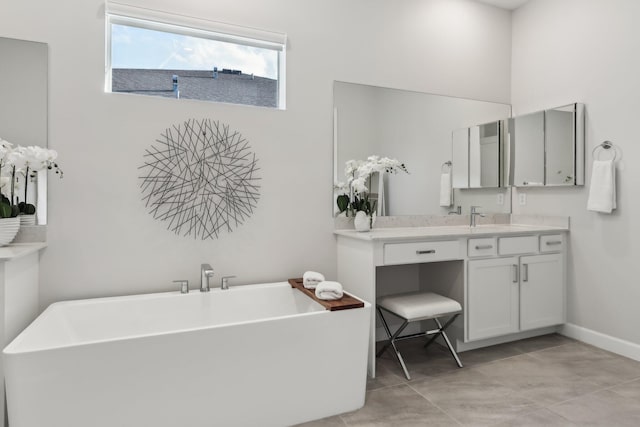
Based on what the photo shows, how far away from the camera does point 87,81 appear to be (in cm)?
227

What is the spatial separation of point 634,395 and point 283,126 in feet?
8.64

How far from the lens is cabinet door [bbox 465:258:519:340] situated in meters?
2.72

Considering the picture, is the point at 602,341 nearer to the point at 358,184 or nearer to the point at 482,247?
the point at 482,247

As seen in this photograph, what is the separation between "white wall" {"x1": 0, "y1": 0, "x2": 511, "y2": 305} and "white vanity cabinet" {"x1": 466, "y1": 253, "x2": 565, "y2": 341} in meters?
1.04

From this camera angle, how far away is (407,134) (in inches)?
123

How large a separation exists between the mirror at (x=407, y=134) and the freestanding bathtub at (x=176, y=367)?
1.29 metres

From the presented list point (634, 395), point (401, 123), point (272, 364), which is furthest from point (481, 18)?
point (272, 364)

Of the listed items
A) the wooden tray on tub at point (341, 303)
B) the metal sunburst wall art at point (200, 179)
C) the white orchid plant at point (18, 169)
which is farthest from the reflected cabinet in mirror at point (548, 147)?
the white orchid plant at point (18, 169)

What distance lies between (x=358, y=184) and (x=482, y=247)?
0.97 m

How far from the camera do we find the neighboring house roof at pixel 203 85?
2.46 meters

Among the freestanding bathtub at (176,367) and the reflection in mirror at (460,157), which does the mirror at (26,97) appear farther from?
→ the reflection in mirror at (460,157)

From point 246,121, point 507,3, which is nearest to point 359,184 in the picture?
point 246,121

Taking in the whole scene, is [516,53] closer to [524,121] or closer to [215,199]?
[524,121]

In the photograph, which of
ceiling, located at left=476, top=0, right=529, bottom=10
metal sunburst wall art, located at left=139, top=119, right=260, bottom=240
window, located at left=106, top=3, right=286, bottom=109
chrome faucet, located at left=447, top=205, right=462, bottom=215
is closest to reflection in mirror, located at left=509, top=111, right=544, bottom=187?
chrome faucet, located at left=447, top=205, right=462, bottom=215
